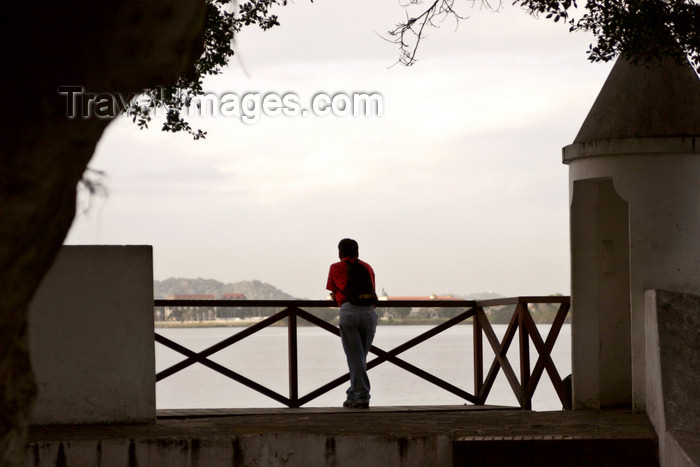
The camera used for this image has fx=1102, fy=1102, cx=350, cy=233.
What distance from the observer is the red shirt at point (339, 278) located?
32.3 ft

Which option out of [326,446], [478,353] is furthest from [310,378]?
[326,446]

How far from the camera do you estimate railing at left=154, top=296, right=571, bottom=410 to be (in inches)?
404

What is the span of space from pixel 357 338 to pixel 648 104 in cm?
326

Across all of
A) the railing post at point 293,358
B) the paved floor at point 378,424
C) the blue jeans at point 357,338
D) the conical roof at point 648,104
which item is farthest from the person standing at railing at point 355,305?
the conical roof at point 648,104

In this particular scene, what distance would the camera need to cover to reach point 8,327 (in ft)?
10.3

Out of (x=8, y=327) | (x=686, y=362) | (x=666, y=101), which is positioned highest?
(x=666, y=101)

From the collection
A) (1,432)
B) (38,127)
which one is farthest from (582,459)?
(38,127)

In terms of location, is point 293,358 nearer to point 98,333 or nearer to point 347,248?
point 347,248

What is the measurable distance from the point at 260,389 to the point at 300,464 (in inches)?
117

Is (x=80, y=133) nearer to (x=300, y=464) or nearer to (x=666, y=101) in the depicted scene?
(x=300, y=464)

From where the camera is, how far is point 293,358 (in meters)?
10.5

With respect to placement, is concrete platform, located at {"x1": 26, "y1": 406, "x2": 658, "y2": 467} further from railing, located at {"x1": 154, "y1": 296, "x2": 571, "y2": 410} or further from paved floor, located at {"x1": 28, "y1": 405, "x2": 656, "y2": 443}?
railing, located at {"x1": 154, "y1": 296, "x2": 571, "y2": 410}

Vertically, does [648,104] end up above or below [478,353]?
above

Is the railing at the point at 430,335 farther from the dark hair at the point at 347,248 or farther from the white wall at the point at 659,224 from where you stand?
the white wall at the point at 659,224
